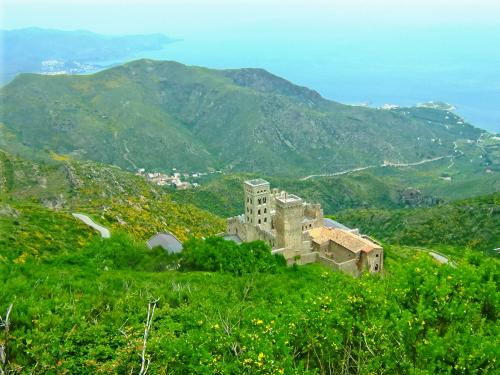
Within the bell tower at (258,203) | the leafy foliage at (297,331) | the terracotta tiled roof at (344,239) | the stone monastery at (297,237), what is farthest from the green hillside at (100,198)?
the leafy foliage at (297,331)

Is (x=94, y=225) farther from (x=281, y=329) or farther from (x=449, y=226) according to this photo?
(x=449, y=226)

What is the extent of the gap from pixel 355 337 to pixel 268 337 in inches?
118

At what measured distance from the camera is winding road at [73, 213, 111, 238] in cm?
5481

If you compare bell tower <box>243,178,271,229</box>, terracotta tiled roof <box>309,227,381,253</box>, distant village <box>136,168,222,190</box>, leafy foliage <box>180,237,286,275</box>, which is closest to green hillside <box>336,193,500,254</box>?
terracotta tiled roof <box>309,227,381,253</box>

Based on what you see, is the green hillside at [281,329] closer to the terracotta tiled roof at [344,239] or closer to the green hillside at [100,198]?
the terracotta tiled roof at [344,239]

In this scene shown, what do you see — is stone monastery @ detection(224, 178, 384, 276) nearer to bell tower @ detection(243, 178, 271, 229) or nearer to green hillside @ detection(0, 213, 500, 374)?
bell tower @ detection(243, 178, 271, 229)

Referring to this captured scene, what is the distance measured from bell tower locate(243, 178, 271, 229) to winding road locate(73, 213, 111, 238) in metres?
16.1

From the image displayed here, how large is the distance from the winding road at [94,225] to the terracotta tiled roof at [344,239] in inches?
879

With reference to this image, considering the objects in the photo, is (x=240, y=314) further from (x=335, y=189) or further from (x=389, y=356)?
(x=335, y=189)

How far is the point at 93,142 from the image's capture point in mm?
188750

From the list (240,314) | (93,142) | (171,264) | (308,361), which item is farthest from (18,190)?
(93,142)

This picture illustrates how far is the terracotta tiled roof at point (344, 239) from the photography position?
46406 mm

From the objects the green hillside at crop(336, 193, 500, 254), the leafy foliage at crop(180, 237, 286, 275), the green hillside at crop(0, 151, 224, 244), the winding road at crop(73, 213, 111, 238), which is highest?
the leafy foliage at crop(180, 237, 286, 275)

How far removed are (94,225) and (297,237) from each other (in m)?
25.2
